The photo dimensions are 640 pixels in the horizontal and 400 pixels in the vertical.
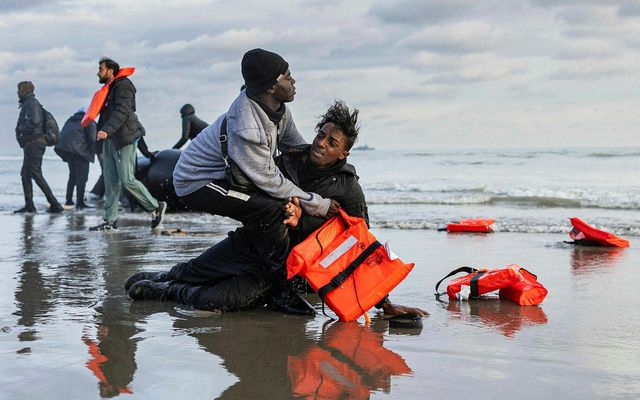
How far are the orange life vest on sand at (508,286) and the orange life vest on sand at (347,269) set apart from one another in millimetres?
898

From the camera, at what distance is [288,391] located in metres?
3.40

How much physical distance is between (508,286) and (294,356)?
80.3 inches

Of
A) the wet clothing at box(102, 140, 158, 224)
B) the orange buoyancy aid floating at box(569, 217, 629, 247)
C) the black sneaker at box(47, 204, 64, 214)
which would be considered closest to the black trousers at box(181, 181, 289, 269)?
the orange buoyancy aid floating at box(569, 217, 629, 247)

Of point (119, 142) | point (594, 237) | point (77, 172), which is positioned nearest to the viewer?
point (594, 237)

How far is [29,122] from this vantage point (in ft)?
45.2

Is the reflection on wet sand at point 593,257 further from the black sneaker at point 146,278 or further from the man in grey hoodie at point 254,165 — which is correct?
the black sneaker at point 146,278

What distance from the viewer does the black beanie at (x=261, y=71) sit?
15.7ft

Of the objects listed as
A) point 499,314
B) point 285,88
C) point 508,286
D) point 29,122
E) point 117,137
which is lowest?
point 499,314

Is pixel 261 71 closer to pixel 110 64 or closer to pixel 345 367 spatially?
pixel 345 367

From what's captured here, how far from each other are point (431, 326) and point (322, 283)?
674 millimetres

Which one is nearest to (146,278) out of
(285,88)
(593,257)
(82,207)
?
(285,88)

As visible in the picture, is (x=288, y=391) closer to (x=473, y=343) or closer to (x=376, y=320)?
(x=473, y=343)

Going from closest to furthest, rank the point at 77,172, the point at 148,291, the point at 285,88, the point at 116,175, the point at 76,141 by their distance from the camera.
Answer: the point at 285,88 < the point at 148,291 < the point at 116,175 < the point at 76,141 < the point at 77,172

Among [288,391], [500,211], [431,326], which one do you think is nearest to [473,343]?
[431,326]
